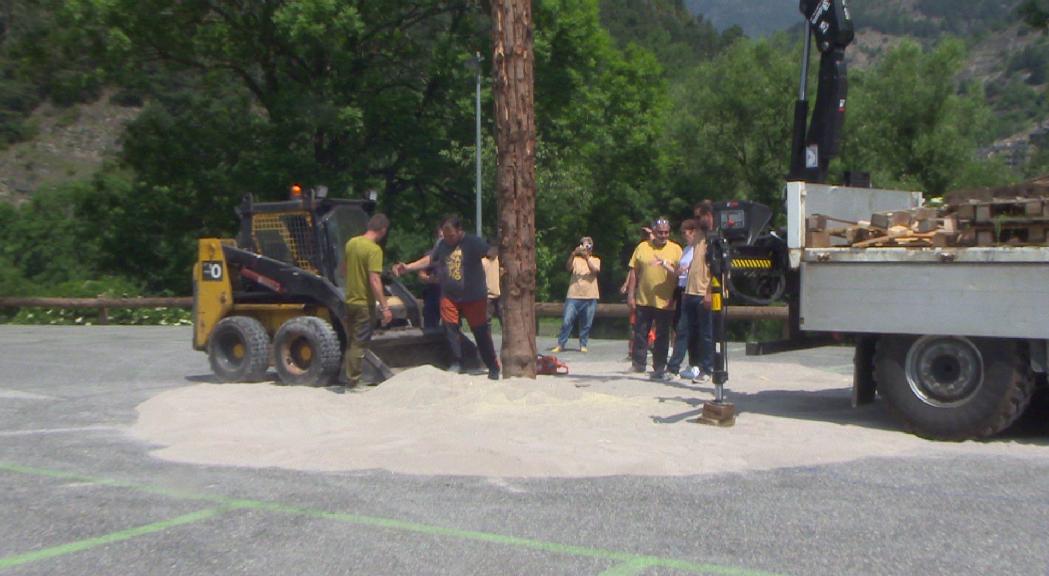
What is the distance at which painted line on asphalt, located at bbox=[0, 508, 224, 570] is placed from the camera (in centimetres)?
564

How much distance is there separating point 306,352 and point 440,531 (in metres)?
6.59

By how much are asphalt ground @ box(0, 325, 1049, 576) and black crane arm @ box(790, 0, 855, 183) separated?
3.62 meters

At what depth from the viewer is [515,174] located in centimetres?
1162

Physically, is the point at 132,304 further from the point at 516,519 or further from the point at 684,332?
the point at 516,519

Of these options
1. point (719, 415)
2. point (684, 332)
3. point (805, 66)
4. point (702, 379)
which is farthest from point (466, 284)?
point (805, 66)

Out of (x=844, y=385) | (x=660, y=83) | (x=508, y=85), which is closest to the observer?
(x=508, y=85)

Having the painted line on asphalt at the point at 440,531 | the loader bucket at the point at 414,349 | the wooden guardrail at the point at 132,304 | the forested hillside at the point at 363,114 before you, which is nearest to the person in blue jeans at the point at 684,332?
the loader bucket at the point at 414,349

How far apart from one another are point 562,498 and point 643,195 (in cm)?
3958

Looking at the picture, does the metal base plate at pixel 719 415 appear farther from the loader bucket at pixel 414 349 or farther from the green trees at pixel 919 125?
the green trees at pixel 919 125

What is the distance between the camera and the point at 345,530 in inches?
241

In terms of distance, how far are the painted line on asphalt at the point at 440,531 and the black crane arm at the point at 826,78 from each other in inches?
238

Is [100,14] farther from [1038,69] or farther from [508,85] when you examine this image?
[1038,69]

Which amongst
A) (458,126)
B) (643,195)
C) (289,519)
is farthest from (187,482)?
(643,195)

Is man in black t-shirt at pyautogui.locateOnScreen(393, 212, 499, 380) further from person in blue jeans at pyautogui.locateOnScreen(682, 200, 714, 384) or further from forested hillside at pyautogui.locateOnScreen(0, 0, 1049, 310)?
forested hillside at pyautogui.locateOnScreen(0, 0, 1049, 310)
